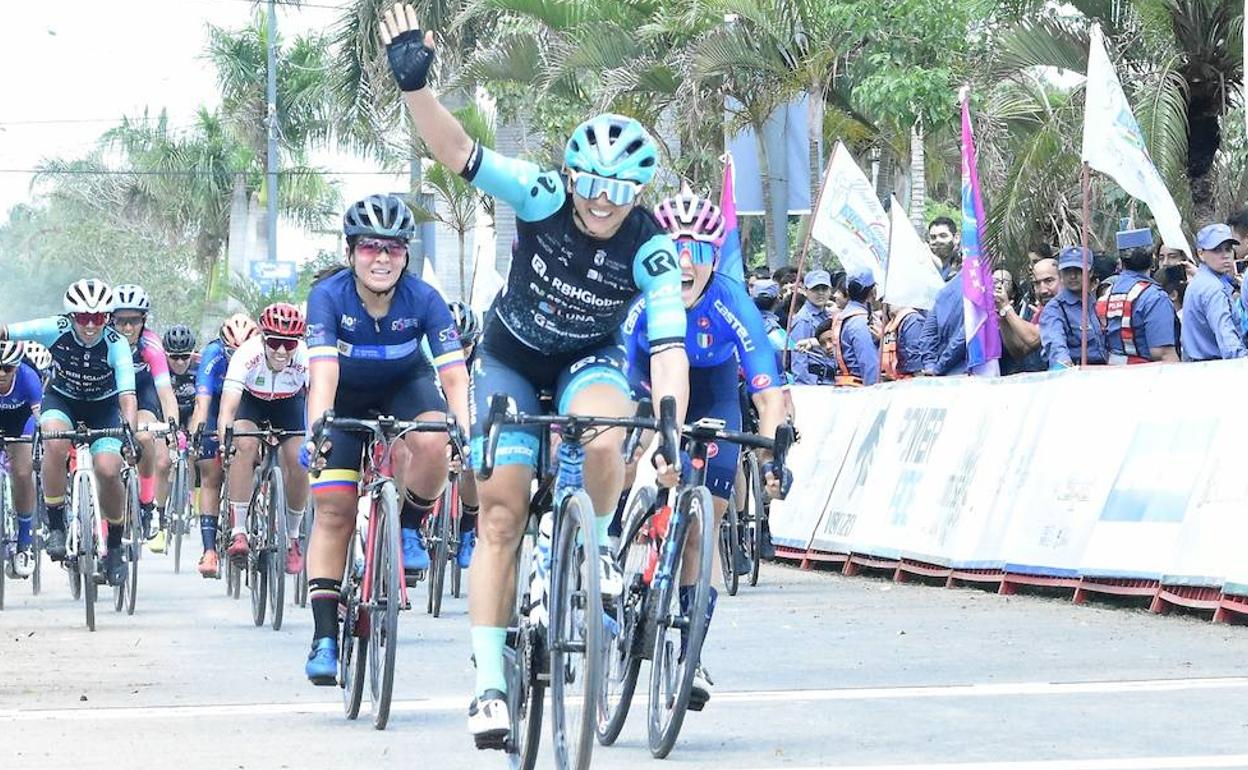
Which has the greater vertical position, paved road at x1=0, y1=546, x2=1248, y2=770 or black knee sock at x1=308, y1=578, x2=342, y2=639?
black knee sock at x1=308, y1=578, x2=342, y2=639

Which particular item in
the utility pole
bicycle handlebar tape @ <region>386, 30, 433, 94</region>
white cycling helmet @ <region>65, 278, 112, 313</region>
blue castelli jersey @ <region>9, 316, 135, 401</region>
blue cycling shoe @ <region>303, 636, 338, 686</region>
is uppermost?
the utility pole

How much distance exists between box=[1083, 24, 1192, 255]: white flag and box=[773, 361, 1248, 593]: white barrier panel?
1941 millimetres

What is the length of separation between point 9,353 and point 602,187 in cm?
986

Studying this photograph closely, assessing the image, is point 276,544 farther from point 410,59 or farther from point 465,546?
point 410,59

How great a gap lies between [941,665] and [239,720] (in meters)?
3.28

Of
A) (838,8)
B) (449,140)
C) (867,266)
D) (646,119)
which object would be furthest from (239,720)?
(646,119)

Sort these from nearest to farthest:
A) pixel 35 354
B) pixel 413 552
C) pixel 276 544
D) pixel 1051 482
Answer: pixel 413 552 → pixel 1051 482 → pixel 276 544 → pixel 35 354

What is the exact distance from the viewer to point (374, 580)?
9414 mm

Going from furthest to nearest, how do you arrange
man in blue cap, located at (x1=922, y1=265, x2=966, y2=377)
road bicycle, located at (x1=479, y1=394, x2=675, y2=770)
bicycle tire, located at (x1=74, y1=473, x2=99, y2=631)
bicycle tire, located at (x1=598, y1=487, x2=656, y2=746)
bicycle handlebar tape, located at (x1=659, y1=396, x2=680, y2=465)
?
1. man in blue cap, located at (x1=922, y1=265, x2=966, y2=377)
2. bicycle tire, located at (x1=74, y1=473, x2=99, y2=631)
3. bicycle tire, located at (x1=598, y1=487, x2=656, y2=746)
4. bicycle handlebar tape, located at (x1=659, y1=396, x2=680, y2=465)
5. road bicycle, located at (x1=479, y1=394, x2=675, y2=770)

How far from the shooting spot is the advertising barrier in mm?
12758

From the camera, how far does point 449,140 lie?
7.55 metres

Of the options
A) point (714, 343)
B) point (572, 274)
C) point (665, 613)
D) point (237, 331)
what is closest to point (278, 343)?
point (237, 331)

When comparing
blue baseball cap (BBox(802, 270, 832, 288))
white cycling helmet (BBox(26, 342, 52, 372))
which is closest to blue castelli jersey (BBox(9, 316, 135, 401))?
white cycling helmet (BBox(26, 342, 52, 372))

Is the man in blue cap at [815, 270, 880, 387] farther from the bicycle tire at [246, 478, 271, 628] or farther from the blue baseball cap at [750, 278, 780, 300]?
the bicycle tire at [246, 478, 271, 628]
